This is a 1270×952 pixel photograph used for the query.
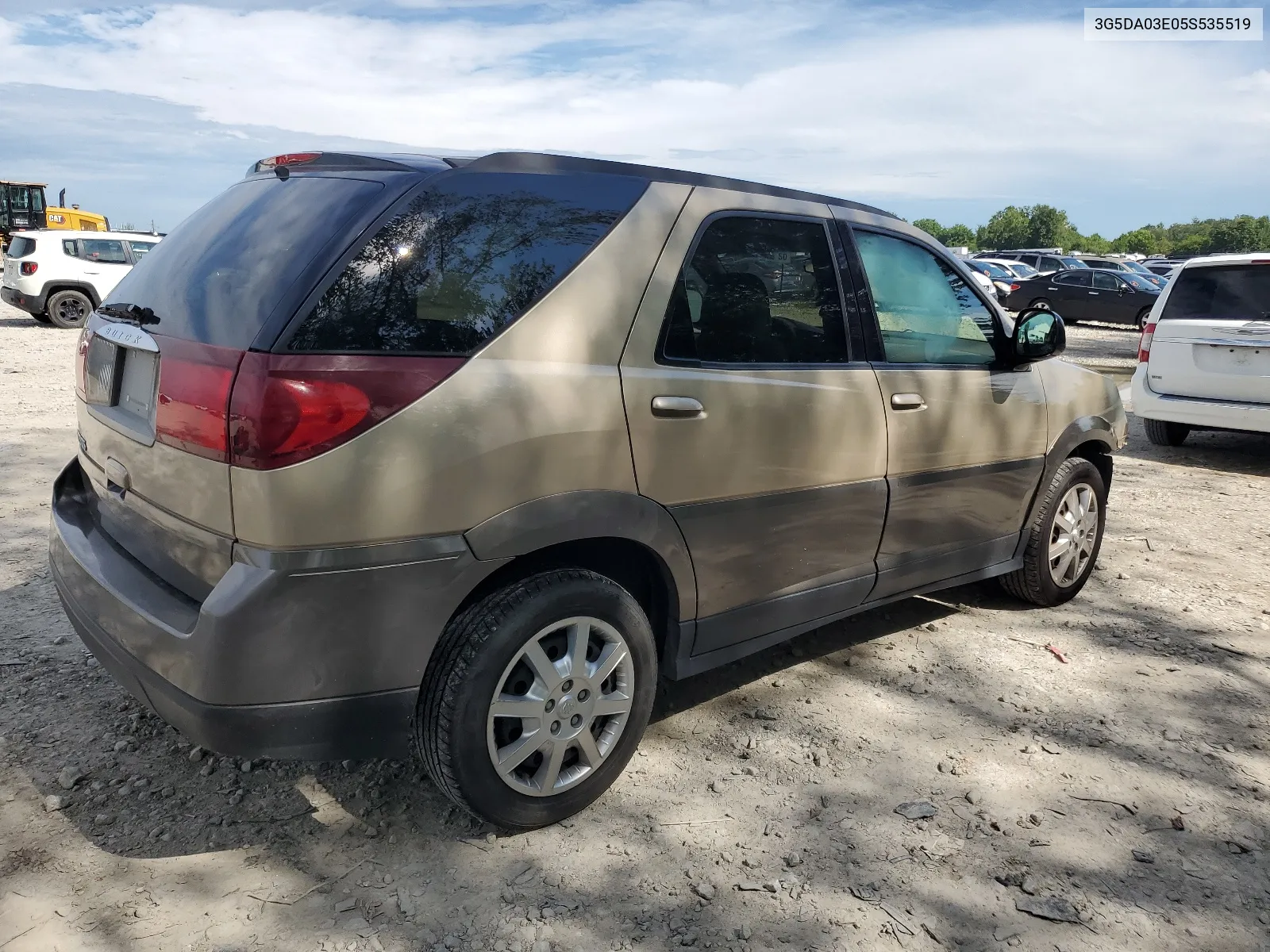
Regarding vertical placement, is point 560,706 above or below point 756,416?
below

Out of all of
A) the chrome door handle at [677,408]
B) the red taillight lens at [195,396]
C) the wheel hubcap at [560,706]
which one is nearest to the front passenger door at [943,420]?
the chrome door handle at [677,408]

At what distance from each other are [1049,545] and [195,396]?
370cm

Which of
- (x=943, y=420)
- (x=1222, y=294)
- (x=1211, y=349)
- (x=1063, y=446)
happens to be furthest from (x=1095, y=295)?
(x=943, y=420)

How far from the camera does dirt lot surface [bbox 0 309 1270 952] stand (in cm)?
245

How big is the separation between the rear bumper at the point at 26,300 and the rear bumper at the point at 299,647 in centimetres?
1701

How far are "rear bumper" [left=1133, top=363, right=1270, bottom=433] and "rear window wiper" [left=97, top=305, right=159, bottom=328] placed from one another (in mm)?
8187

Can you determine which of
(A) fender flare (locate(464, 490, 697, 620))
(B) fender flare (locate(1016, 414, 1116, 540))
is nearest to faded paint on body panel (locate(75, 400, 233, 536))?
(A) fender flare (locate(464, 490, 697, 620))

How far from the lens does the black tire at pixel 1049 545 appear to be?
4461mm

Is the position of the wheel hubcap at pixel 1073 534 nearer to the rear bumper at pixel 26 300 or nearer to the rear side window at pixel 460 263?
the rear side window at pixel 460 263

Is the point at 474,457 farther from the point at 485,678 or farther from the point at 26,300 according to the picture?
the point at 26,300

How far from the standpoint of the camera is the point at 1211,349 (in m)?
8.21

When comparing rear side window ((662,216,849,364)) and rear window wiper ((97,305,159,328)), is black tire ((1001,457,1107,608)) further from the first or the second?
rear window wiper ((97,305,159,328))

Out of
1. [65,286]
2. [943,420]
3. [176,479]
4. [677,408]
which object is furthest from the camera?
[65,286]

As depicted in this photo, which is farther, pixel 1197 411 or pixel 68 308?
pixel 68 308
